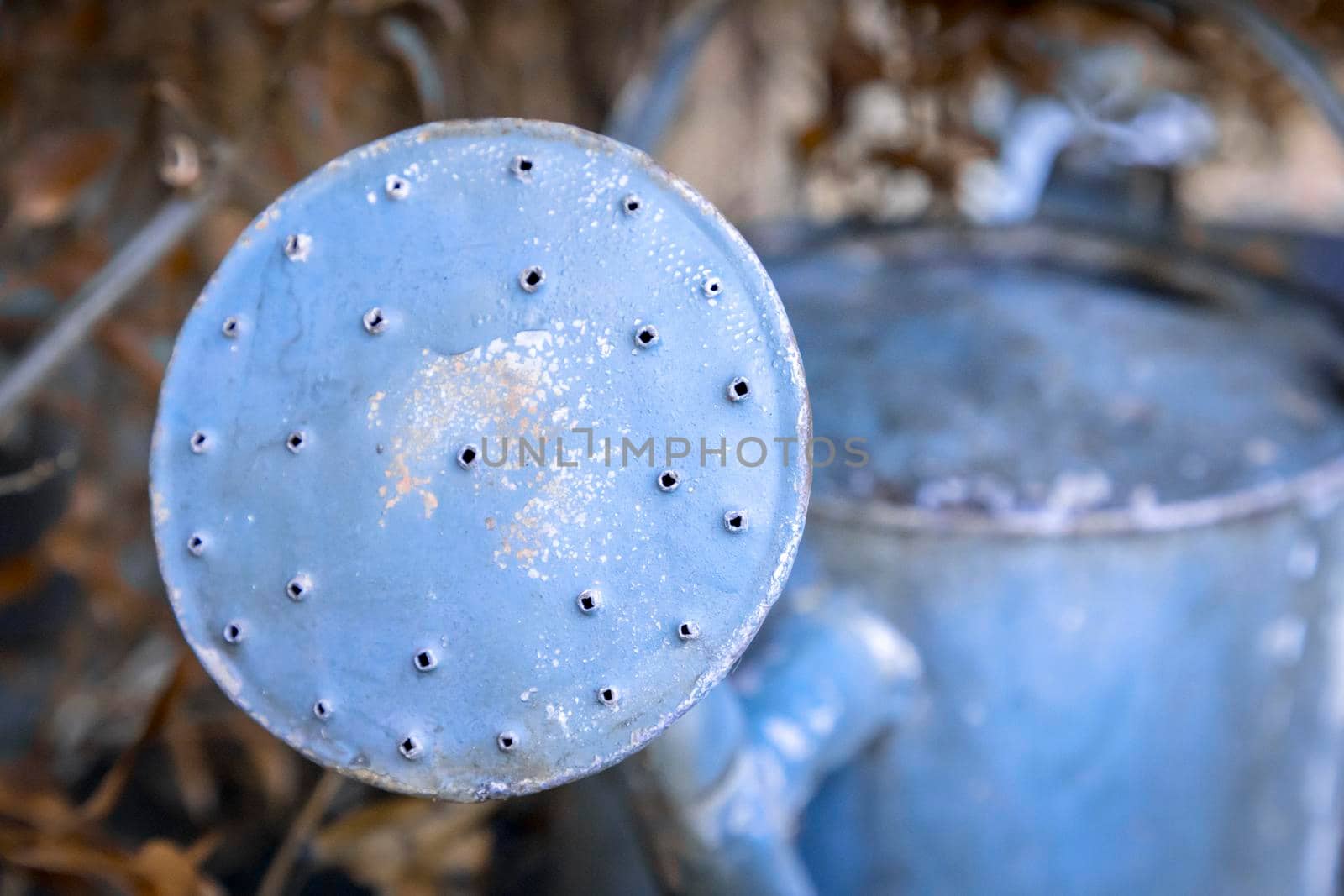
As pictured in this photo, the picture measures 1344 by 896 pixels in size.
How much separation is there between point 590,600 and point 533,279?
0.40ft

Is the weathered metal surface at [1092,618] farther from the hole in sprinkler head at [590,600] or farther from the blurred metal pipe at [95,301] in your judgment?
the blurred metal pipe at [95,301]

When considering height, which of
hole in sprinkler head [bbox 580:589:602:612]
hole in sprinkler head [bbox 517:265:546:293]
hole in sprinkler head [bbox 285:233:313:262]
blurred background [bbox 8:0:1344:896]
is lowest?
blurred background [bbox 8:0:1344:896]

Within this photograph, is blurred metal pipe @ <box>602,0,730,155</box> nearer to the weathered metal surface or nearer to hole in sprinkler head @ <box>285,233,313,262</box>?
the weathered metal surface

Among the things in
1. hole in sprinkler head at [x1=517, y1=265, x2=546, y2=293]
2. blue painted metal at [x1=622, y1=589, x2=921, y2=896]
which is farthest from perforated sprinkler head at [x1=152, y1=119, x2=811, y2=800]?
blue painted metal at [x1=622, y1=589, x2=921, y2=896]

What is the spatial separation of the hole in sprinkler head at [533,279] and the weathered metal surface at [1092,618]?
0.38 meters

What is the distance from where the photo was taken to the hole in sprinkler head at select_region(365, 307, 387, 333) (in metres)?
0.43

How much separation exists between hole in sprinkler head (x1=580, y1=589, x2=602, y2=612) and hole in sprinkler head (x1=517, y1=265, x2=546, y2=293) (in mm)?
114

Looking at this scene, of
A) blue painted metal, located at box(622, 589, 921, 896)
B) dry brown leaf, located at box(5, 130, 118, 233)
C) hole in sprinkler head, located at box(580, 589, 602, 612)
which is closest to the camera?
A: hole in sprinkler head, located at box(580, 589, 602, 612)

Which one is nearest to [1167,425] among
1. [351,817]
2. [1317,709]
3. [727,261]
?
[1317,709]

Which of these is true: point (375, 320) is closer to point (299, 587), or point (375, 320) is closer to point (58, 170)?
point (299, 587)

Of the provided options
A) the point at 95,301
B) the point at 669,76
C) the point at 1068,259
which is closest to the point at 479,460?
the point at 95,301

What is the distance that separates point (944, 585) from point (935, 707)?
87 mm

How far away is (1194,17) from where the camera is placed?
1.48 meters

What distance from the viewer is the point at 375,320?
1.40 feet
